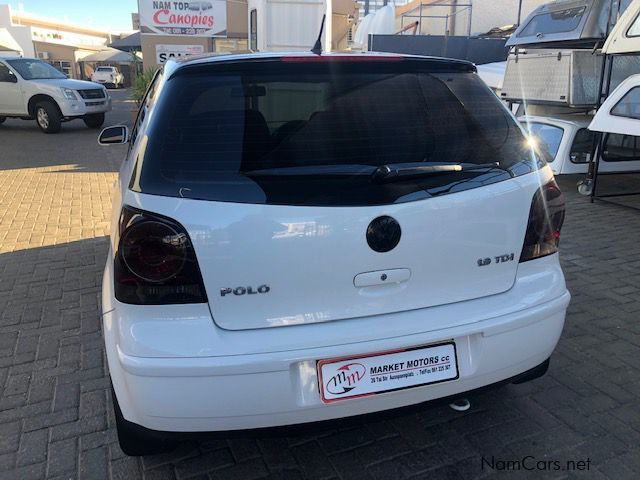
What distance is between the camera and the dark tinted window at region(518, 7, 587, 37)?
763 cm

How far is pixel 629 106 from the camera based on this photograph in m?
6.23

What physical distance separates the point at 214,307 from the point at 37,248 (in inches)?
156

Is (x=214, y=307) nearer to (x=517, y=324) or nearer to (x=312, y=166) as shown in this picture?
(x=312, y=166)

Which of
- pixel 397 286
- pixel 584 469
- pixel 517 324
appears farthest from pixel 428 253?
pixel 584 469

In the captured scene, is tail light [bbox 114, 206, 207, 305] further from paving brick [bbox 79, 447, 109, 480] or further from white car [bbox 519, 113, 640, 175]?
white car [bbox 519, 113, 640, 175]

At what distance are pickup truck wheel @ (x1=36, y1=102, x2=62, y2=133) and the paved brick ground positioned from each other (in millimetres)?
10459

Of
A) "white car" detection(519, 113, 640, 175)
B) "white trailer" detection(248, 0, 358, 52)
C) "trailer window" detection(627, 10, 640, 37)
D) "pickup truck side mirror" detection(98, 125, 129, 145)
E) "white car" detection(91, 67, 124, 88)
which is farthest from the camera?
"white car" detection(91, 67, 124, 88)

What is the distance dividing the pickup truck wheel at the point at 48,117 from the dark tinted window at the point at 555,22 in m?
11.0

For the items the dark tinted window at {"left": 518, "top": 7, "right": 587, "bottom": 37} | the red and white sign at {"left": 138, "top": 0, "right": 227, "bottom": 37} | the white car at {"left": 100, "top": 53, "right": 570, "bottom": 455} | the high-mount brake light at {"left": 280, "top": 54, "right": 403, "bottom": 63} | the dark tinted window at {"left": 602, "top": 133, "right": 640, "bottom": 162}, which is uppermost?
the red and white sign at {"left": 138, "top": 0, "right": 227, "bottom": 37}

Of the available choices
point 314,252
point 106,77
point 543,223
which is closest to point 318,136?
point 314,252

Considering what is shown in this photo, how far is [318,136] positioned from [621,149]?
24.2 ft

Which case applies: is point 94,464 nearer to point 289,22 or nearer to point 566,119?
point 566,119

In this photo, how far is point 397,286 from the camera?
1.97m

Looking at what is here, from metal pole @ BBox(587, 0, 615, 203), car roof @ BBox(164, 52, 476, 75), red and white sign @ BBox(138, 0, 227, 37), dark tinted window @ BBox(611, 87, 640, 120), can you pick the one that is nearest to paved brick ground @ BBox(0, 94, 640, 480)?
car roof @ BBox(164, 52, 476, 75)
